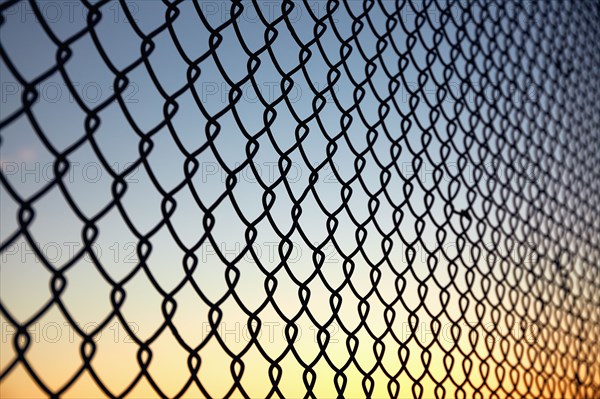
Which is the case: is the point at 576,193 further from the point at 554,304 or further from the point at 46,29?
the point at 46,29

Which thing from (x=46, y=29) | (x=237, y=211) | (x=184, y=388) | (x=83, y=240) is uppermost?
(x=46, y=29)

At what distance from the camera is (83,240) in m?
0.93

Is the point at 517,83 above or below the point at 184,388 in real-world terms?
above

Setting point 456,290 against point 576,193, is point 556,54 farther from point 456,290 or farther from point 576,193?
point 456,290

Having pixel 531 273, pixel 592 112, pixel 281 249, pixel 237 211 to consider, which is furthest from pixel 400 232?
pixel 592 112

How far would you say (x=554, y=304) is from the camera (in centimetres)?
255

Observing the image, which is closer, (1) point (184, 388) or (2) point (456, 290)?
(1) point (184, 388)

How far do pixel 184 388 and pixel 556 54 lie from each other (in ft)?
8.58

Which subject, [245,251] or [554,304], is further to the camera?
[554,304]

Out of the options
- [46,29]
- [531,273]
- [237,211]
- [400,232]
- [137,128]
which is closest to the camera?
[46,29]

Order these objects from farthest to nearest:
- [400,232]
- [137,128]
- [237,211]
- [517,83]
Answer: [517,83] → [400,232] → [237,211] → [137,128]

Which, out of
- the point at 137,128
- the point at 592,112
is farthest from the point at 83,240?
the point at 592,112

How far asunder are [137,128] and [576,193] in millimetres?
2458

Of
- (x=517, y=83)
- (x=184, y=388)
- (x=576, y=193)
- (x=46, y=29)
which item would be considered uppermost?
(x=517, y=83)
